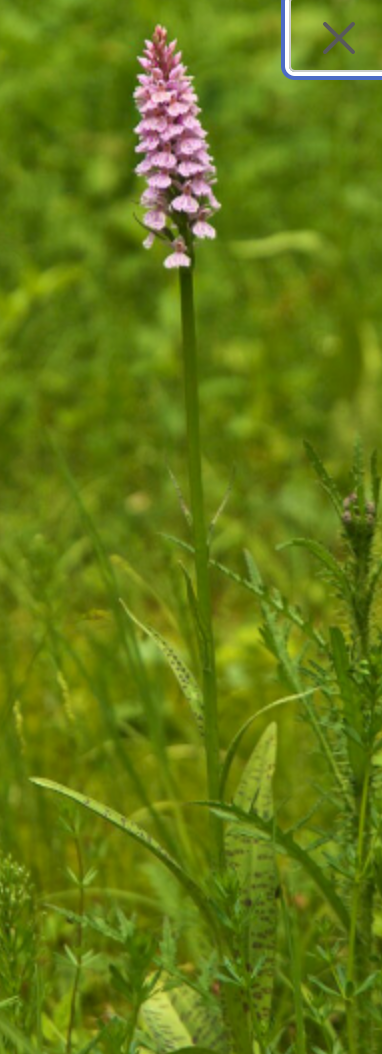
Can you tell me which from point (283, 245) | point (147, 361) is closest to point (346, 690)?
point (147, 361)

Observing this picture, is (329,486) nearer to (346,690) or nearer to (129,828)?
(346,690)

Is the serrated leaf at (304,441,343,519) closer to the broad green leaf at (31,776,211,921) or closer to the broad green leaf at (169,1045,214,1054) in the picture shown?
the broad green leaf at (31,776,211,921)

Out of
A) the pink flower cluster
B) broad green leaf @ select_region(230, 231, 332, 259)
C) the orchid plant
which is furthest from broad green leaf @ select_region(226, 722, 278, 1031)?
broad green leaf @ select_region(230, 231, 332, 259)

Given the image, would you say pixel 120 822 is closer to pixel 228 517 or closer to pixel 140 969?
pixel 140 969

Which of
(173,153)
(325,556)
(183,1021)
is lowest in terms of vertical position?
(183,1021)

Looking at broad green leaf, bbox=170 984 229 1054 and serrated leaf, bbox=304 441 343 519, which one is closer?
serrated leaf, bbox=304 441 343 519

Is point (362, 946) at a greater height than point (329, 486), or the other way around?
point (329, 486)
